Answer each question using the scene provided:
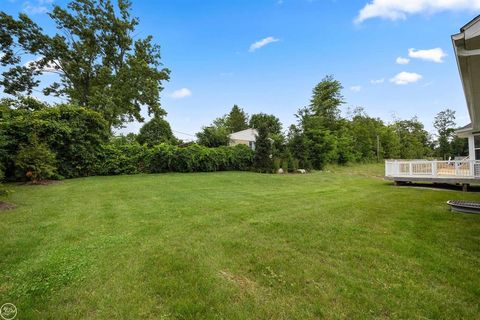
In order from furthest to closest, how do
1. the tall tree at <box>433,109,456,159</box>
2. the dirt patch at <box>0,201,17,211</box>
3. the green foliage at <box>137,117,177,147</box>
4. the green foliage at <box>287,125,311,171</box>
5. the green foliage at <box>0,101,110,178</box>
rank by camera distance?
1. the tall tree at <box>433,109,456,159</box>
2. the green foliage at <box>137,117,177,147</box>
3. the green foliage at <box>287,125,311,171</box>
4. the green foliage at <box>0,101,110,178</box>
5. the dirt patch at <box>0,201,17,211</box>

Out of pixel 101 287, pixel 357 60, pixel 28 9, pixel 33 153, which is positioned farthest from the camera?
pixel 28 9

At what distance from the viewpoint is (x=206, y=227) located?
4.61 metres

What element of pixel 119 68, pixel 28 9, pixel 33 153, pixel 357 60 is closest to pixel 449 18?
pixel 357 60

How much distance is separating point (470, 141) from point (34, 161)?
66.1 ft

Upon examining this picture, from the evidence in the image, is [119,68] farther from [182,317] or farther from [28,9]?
[182,317]

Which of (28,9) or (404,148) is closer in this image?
(28,9)

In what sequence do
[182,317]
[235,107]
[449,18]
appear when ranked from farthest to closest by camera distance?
[235,107] < [449,18] < [182,317]

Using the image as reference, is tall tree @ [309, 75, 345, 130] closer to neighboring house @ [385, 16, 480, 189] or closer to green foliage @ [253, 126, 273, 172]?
green foliage @ [253, 126, 273, 172]

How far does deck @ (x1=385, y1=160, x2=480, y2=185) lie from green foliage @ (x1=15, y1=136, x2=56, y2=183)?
1571 cm

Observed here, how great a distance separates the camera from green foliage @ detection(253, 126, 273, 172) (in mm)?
16833

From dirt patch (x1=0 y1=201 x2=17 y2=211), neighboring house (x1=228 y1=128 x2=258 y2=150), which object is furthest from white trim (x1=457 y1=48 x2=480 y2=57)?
neighboring house (x1=228 y1=128 x2=258 y2=150)

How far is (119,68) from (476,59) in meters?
24.0

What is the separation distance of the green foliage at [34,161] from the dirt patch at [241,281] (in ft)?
37.5

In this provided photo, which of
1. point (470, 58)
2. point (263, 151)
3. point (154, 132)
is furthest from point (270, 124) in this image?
point (470, 58)
